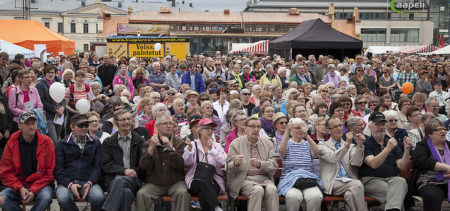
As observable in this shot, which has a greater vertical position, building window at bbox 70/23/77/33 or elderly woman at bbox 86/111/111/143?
building window at bbox 70/23/77/33

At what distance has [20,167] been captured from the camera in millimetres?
5449

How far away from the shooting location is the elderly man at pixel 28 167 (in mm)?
5344

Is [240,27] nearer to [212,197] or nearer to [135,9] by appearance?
[135,9]

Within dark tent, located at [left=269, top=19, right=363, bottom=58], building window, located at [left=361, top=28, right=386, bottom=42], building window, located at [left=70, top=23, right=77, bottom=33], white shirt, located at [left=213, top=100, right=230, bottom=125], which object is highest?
building window, located at [left=70, top=23, right=77, bottom=33]

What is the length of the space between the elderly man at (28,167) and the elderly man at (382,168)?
3617mm

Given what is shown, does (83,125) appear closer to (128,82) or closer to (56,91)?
(56,91)

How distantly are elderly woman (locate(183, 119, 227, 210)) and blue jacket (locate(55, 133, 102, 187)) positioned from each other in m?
1.05

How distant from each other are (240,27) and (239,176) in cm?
5631

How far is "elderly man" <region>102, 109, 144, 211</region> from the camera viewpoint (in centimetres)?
548


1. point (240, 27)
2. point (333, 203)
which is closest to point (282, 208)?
point (333, 203)

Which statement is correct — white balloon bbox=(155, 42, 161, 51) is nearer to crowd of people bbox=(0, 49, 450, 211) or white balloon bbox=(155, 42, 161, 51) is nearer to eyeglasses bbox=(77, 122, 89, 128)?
crowd of people bbox=(0, 49, 450, 211)

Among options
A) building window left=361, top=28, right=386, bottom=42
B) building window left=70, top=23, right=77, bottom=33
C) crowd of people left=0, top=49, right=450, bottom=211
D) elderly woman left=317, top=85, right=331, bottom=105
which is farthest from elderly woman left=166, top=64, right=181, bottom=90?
building window left=70, top=23, right=77, bottom=33

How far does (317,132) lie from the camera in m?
6.32

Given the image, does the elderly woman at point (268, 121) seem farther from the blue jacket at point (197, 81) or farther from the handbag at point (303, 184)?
the blue jacket at point (197, 81)
